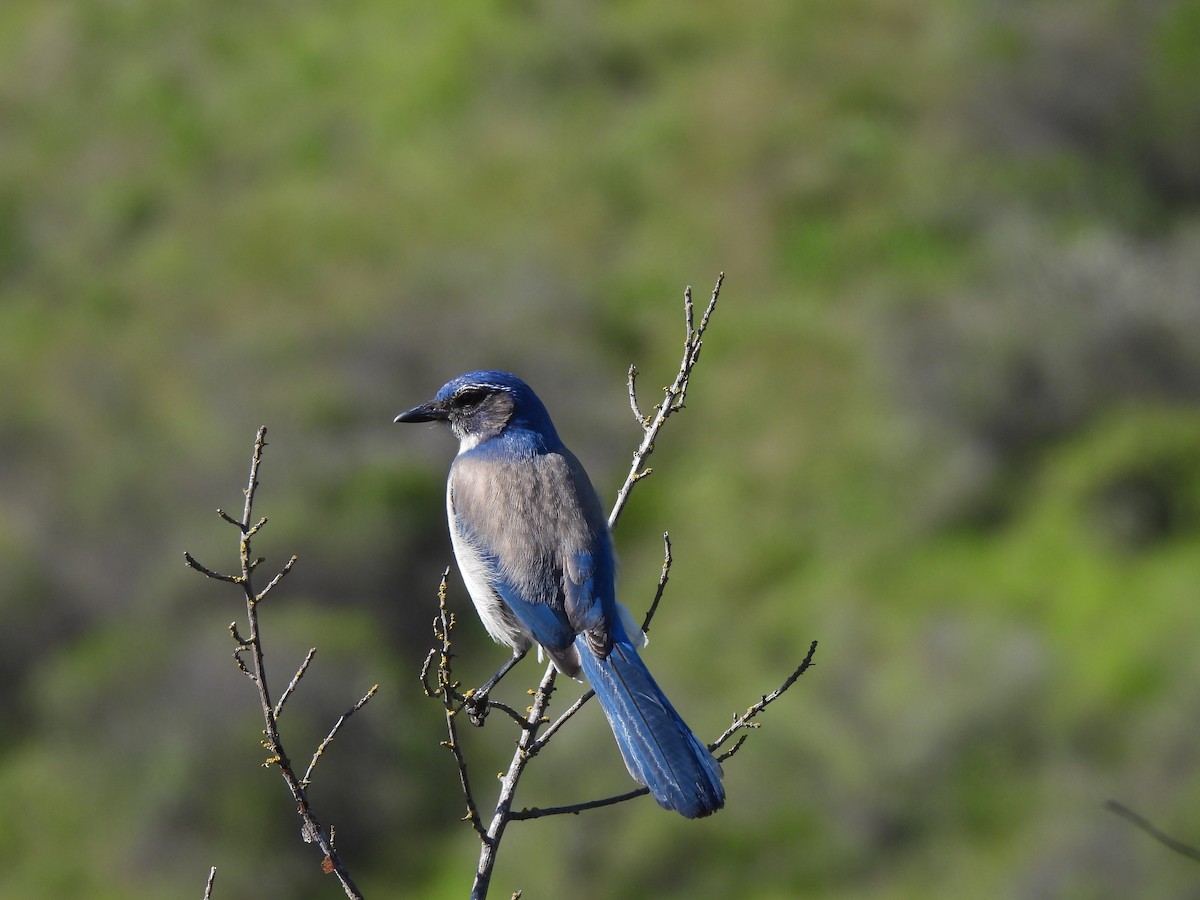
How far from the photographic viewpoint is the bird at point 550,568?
4.52 meters

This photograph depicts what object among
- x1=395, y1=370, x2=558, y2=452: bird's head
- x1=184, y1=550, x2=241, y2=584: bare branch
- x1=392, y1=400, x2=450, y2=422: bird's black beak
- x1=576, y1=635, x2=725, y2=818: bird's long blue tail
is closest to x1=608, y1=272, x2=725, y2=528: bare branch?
x1=576, y1=635, x2=725, y2=818: bird's long blue tail

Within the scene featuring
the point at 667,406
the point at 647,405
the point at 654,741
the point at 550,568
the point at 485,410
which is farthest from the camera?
the point at 647,405

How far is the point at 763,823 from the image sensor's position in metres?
14.0

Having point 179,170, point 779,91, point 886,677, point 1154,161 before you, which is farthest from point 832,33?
point 886,677

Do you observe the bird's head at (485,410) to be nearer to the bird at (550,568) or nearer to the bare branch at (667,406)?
the bird at (550,568)

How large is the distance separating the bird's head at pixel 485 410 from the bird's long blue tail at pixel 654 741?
4.00ft

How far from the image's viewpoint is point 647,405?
19359mm

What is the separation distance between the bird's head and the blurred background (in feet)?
27.8

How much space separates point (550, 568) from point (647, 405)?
14.2 m


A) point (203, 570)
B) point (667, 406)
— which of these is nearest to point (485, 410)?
point (667, 406)

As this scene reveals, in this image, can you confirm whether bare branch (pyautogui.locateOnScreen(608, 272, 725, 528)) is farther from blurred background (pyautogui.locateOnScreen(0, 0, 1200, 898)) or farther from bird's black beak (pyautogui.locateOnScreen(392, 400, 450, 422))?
blurred background (pyautogui.locateOnScreen(0, 0, 1200, 898))

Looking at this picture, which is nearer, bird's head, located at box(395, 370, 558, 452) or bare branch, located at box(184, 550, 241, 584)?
bare branch, located at box(184, 550, 241, 584)

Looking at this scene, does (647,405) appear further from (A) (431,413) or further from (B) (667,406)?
(B) (667,406)

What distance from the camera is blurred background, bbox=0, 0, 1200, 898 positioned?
14.4m
